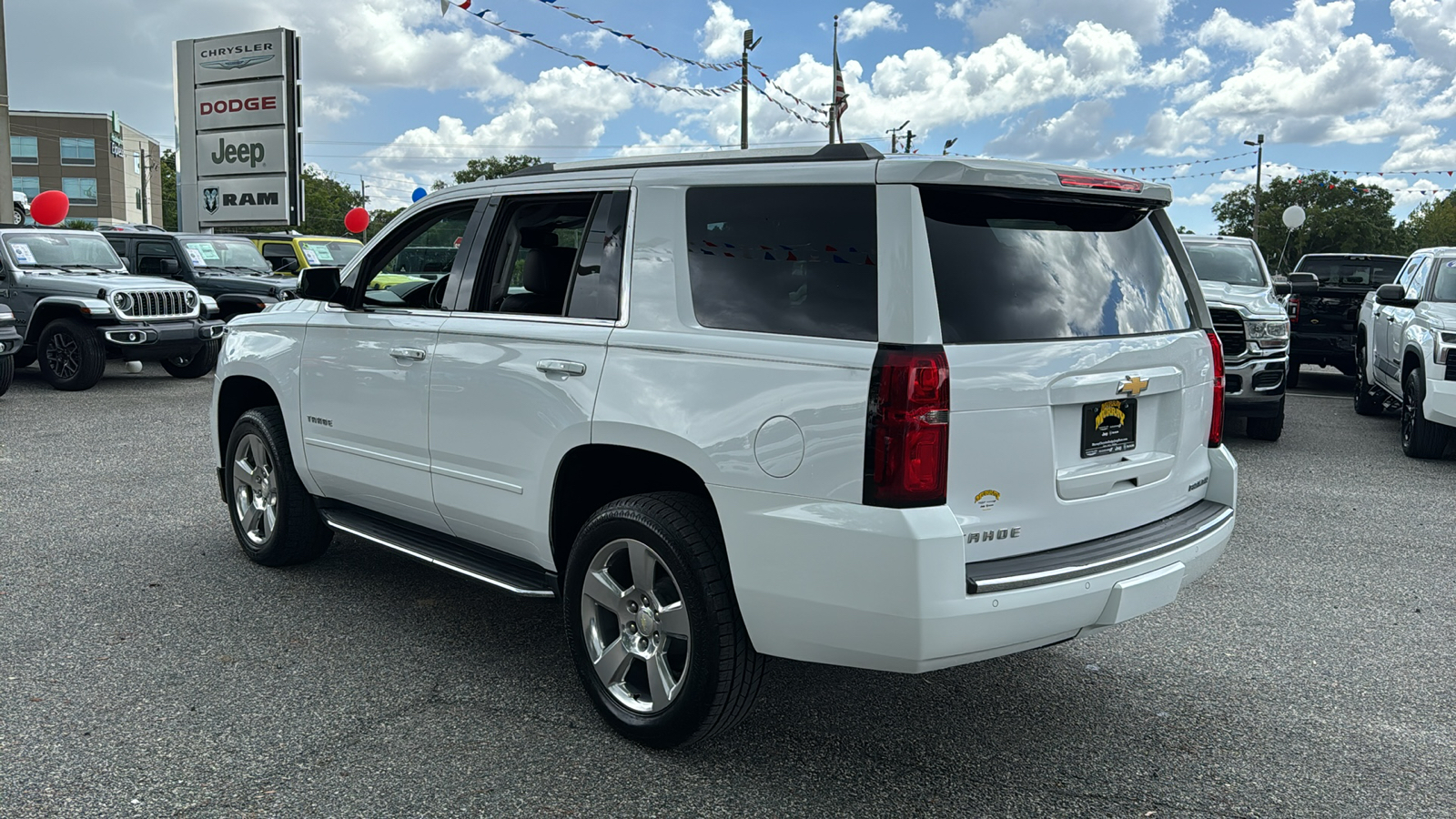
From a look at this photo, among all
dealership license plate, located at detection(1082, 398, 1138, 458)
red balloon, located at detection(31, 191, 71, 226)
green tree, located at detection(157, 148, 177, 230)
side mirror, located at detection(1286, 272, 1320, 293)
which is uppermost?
green tree, located at detection(157, 148, 177, 230)

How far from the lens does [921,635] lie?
9.73 feet

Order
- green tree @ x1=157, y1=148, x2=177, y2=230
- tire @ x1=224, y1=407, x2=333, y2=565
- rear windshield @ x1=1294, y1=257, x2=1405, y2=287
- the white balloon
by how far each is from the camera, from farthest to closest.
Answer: green tree @ x1=157, y1=148, x2=177, y2=230 → the white balloon → rear windshield @ x1=1294, y1=257, x2=1405, y2=287 → tire @ x1=224, y1=407, x2=333, y2=565

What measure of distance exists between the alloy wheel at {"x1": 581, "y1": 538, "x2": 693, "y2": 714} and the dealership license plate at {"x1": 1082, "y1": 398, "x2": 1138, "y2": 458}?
1299 millimetres

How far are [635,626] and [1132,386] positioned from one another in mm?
1717

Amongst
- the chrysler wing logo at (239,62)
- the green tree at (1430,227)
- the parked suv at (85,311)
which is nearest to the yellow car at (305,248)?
the parked suv at (85,311)

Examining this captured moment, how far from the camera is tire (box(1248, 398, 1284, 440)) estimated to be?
32.8ft

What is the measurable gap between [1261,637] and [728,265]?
2950 mm

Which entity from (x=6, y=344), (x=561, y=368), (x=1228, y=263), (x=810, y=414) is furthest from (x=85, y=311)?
(x=1228, y=263)

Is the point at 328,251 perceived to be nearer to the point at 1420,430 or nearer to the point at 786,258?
the point at 1420,430

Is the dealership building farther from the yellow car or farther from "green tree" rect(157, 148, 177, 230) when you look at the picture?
the yellow car

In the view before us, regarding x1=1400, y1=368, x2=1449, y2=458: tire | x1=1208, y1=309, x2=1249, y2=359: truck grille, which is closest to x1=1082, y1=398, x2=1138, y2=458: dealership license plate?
x1=1208, y1=309, x2=1249, y2=359: truck grille

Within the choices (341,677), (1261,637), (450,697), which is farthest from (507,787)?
(1261,637)

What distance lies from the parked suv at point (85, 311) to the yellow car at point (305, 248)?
165 inches

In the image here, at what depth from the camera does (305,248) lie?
18094mm
